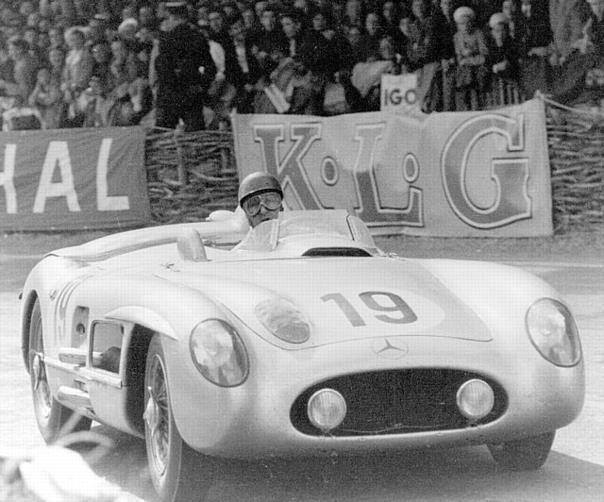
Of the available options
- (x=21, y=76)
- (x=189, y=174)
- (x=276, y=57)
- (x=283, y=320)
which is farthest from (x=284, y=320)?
(x=21, y=76)

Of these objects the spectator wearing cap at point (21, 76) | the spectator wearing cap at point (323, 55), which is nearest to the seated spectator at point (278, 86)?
the spectator wearing cap at point (323, 55)

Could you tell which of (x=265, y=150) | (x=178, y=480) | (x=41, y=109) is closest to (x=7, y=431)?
(x=178, y=480)

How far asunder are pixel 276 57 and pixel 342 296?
1266 centimetres

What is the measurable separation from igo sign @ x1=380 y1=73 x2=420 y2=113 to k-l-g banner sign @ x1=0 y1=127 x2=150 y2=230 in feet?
12.0

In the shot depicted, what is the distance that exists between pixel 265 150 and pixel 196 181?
128 centimetres

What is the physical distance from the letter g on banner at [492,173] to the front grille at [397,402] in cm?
1064

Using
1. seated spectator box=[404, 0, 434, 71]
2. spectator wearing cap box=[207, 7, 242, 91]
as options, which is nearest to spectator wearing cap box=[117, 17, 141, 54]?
spectator wearing cap box=[207, 7, 242, 91]

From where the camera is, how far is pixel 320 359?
4.87 metres

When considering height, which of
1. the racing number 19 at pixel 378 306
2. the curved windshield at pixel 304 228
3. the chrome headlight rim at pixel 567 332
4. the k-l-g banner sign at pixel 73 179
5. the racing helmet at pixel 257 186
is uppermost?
the racing helmet at pixel 257 186

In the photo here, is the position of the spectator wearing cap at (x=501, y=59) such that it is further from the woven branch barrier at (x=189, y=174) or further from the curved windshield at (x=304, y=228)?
the curved windshield at (x=304, y=228)

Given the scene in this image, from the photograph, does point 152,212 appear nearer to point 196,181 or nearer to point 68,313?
point 196,181

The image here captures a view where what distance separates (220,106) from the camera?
18.4 metres

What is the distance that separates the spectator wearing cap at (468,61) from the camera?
1580 centimetres

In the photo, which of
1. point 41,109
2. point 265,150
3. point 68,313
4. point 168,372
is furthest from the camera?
point 41,109
